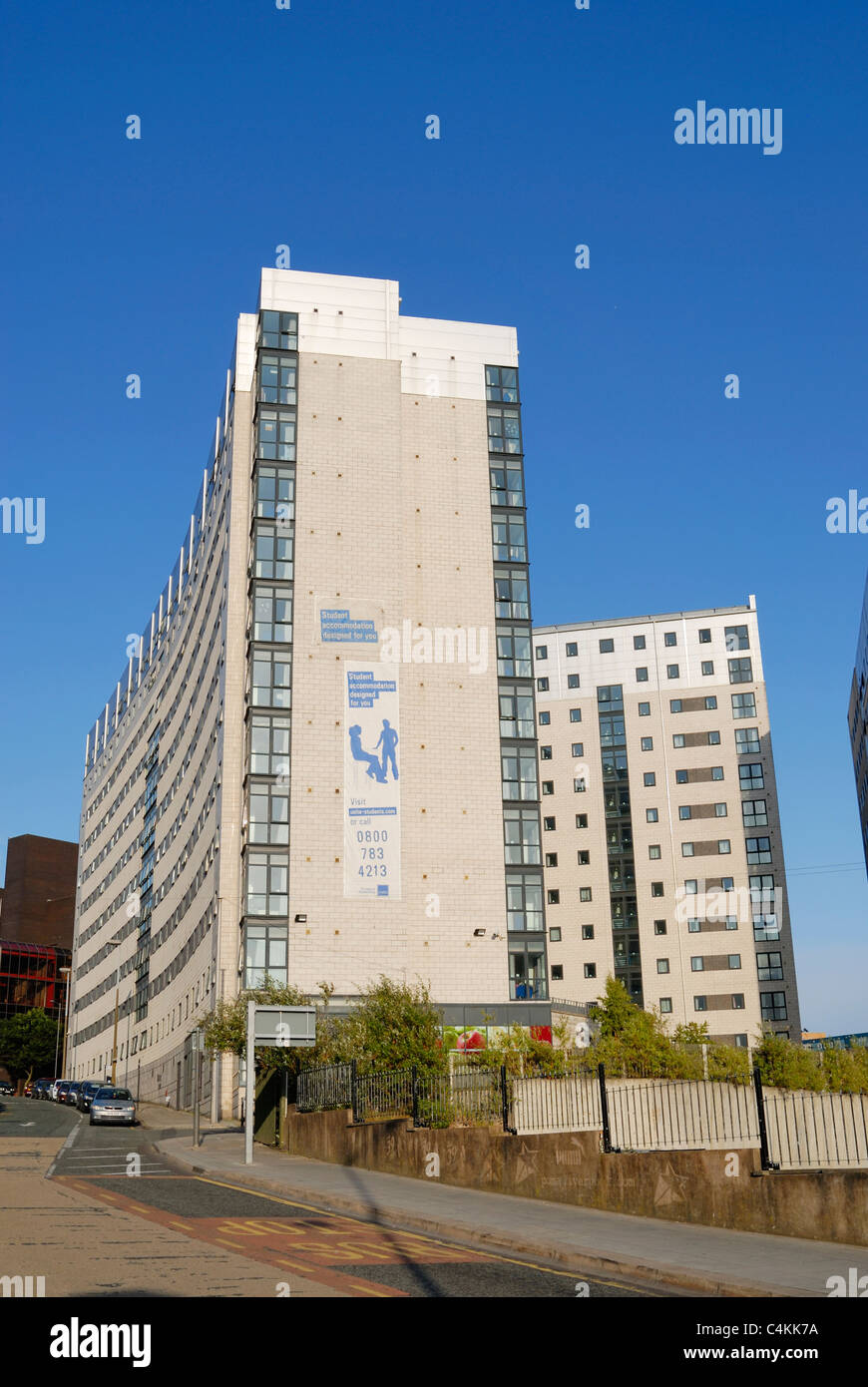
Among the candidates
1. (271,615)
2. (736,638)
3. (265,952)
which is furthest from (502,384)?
(265,952)

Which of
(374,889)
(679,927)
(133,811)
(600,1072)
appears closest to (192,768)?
(374,889)

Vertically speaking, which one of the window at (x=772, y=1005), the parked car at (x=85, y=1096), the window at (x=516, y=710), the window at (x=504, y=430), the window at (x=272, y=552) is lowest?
the parked car at (x=85, y=1096)

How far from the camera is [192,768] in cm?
8206

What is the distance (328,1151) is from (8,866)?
13492cm

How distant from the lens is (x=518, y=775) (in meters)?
70.6

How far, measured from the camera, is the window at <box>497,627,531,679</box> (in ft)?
238

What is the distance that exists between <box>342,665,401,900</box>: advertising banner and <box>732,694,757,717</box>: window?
1598 inches

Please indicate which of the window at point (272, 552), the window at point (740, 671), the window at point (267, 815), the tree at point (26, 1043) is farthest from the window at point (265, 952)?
the tree at point (26, 1043)

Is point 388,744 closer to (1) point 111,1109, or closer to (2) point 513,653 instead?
(2) point 513,653

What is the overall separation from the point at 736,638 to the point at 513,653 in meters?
35.6

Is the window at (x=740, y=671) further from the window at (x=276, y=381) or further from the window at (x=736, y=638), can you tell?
the window at (x=276, y=381)

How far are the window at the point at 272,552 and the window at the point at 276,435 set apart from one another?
465 centimetres

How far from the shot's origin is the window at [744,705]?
99562 millimetres
